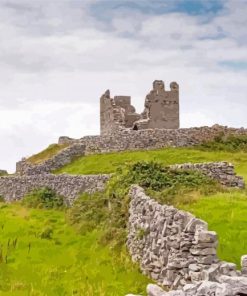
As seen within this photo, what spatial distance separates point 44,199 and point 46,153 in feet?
57.9

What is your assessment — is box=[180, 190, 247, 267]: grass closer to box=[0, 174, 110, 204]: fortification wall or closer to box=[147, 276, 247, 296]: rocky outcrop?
box=[147, 276, 247, 296]: rocky outcrop

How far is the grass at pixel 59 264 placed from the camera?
20.9m

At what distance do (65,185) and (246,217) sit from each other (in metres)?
21.7

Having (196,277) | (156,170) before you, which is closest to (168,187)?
(156,170)

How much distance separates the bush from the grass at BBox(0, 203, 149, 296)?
7.14 m

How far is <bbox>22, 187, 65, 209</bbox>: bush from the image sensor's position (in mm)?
43094

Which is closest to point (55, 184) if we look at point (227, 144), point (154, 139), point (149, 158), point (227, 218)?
point (149, 158)

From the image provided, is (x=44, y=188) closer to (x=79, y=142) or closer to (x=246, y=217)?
(x=79, y=142)

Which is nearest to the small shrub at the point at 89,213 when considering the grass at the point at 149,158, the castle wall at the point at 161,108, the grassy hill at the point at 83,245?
the grassy hill at the point at 83,245

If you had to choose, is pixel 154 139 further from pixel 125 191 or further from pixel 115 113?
pixel 125 191

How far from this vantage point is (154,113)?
66.7m

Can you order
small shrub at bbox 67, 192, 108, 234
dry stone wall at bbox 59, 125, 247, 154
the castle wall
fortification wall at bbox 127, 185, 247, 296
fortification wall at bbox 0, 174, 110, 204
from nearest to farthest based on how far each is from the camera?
fortification wall at bbox 127, 185, 247, 296 → small shrub at bbox 67, 192, 108, 234 → fortification wall at bbox 0, 174, 110, 204 → dry stone wall at bbox 59, 125, 247, 154 → the castle wall

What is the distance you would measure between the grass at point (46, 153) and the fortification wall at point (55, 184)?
863 centimetres

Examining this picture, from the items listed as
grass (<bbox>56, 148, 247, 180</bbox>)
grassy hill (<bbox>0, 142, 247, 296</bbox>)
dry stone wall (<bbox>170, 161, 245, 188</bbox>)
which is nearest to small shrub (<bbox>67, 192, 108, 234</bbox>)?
grassy hill (<bbox>0, 142, 247, 296</bbox>)
